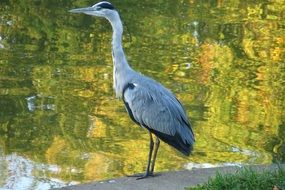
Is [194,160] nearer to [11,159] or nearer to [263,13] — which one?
[11,159]

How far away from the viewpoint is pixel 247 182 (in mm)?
5523

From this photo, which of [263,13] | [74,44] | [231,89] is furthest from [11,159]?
[263,13]

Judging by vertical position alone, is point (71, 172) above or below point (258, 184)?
below

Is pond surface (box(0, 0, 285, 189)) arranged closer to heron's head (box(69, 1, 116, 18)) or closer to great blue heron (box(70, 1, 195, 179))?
great blue heron (box(70, 1, 195, 179))

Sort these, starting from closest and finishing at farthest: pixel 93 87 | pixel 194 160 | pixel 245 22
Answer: pixel 194 160, pixel 93 87, pixel 245 22

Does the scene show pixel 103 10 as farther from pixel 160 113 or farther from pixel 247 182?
pixel 247 182

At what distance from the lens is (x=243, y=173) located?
5.69 meters

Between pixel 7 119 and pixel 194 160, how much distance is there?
2.39 meters

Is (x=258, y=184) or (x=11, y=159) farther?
(x=11, y=159)

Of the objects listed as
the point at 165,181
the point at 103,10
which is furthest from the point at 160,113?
the point at 103,10

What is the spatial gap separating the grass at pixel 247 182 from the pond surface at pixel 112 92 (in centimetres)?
199

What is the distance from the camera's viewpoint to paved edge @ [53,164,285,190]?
596 cm

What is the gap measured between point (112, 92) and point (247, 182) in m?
4.62

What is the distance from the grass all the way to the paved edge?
41cm
